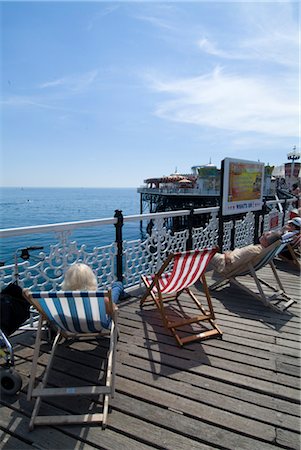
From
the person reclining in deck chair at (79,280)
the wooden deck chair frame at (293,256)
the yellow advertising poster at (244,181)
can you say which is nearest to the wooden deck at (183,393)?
the person reclining in deck chair at (79,280)

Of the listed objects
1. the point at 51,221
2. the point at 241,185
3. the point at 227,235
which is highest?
the point at 241,185

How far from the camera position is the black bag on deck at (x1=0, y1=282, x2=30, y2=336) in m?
2.27

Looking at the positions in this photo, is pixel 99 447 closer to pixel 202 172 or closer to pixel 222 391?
pixel 222 391

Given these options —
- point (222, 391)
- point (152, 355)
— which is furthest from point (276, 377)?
point (152, 355)

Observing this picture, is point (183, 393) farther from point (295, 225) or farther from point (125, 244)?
point (295, 225)

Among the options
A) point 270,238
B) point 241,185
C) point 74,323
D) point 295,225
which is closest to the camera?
point 74,323

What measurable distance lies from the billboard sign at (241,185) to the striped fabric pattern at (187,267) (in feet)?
8.19

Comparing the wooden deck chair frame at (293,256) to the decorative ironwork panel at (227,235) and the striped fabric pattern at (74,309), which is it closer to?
the decorative ironwork panel at (227,235)

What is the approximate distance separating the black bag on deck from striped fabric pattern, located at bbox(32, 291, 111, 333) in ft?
1.25

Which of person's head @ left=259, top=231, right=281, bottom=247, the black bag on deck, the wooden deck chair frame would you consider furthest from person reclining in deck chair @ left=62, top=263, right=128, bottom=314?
the wooden deck chair frame

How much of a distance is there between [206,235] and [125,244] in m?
2.19

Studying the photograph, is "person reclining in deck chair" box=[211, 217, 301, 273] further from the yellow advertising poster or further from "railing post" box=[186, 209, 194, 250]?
the yellow advertising poster

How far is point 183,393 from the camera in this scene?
209 centimetres

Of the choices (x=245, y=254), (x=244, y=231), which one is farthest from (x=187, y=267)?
(x=244, y=231)
